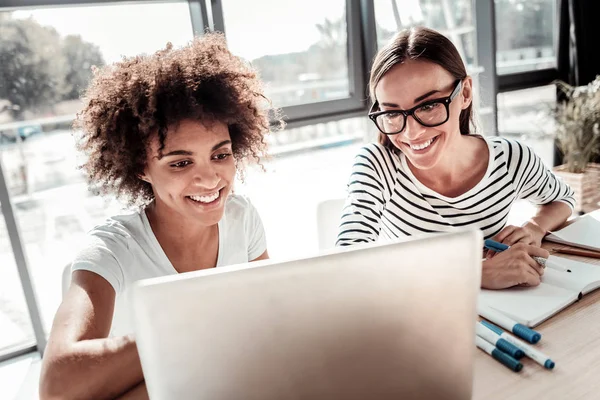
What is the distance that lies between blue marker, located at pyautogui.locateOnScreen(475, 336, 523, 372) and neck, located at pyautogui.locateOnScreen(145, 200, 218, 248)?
0.68 meters

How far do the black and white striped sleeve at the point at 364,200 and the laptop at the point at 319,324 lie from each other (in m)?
0.63

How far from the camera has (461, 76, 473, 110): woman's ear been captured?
1.24 meters

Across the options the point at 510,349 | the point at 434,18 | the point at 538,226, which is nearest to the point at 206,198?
the point at 510,349

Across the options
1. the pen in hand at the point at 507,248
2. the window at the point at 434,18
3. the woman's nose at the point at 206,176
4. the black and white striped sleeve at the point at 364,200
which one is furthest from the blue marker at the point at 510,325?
the window at the point at 434,18

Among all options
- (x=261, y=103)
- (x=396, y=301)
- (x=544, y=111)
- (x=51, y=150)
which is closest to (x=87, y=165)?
(x=261, y=103)

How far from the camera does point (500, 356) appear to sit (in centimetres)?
75

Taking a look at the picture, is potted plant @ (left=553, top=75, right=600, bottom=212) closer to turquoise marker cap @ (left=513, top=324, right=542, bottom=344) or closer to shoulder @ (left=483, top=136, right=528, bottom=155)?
shoulder @ (left=483, top=136, right=528, bottom=155)

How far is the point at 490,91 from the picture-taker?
Answer: 11.0 feet

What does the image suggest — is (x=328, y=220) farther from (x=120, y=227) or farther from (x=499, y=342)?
(x=499, y=342)

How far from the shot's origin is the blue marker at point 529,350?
0.73m

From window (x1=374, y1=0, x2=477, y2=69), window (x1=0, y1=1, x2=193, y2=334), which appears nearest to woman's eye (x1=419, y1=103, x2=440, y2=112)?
window (x1=0, y1=1, x2=193, y2=334)

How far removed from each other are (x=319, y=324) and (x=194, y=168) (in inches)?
24.4

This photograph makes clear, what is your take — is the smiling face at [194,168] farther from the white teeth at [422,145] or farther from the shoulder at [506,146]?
the shoulder at [506,146]

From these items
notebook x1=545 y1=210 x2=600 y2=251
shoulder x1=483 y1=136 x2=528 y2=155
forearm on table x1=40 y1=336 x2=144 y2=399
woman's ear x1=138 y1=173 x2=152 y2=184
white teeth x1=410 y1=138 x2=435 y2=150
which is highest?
woman's ear x1=138 y1=173 x2=152 y2=184
